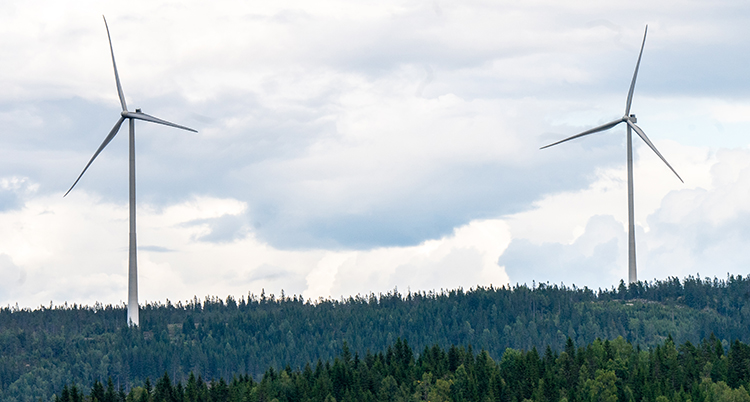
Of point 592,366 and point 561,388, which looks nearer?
point 561,388

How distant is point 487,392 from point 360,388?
19788 mm

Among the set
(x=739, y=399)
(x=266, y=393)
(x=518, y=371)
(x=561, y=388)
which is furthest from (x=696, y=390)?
(x=266, y=393)

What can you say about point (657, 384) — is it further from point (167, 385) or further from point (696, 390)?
point (167, 385)

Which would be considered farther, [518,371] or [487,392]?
[518,371]

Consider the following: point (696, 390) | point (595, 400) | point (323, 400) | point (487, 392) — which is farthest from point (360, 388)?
point (696, 390)

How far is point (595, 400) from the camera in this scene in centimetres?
17112

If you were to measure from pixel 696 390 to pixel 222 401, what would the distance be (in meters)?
69.6

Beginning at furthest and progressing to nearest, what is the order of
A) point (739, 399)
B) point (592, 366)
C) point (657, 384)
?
point (592, 366) < point (657, 384) < point (739, 399)

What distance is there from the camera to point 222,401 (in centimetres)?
17975

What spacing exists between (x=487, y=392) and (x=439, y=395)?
7777 mm

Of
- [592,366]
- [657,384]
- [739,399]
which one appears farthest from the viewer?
[592,366]

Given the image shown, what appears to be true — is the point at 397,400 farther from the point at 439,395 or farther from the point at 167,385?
the point at 167,385

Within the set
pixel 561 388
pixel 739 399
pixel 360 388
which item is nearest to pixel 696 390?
pixel 739 399

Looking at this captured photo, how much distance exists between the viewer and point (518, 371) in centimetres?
19600
